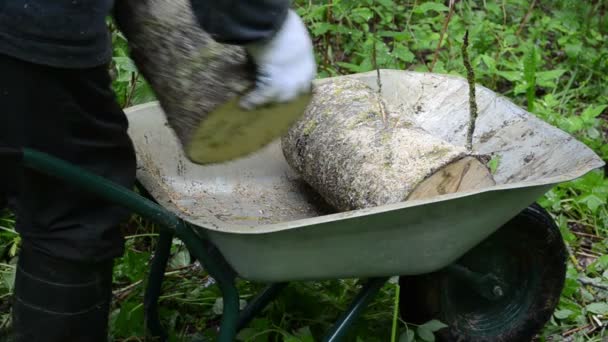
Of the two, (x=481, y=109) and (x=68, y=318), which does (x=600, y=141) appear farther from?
(x=68, y=318)

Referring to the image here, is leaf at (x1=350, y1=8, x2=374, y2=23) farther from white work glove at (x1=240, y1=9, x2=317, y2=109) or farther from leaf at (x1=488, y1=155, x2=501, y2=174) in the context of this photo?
white work glove at (x1=240, y1=9, x2=317, y2=109)

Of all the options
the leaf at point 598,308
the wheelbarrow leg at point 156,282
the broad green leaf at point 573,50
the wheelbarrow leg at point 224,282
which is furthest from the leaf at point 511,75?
the wheelbarrow leg at point 224,282

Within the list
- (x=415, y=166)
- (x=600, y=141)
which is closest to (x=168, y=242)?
(x=415, y=166)

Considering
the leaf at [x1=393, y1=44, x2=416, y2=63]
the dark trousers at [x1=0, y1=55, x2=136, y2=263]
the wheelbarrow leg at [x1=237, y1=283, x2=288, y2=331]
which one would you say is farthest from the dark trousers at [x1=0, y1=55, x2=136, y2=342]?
the leaf at [x1=393, y1=44, x2=416, y2=63]

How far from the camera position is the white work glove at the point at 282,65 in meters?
1.39

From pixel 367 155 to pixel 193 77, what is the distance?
58cm

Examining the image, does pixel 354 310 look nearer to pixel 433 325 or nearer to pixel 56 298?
pixel 433 325

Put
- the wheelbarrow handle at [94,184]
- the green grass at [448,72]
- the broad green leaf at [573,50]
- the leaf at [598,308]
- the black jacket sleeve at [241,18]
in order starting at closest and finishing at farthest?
the black jacket sleeve at [241,18]
the wheelbarrow handle at [94,184]
the green grass at [448,72]
the leaf at [598,308]
the broad green leaf at [573,50]

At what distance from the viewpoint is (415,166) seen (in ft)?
6.04

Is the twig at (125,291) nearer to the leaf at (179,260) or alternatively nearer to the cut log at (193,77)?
the leaf at (179,260)

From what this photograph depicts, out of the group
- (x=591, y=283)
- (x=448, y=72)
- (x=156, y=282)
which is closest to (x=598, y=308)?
(x=591, y=283)

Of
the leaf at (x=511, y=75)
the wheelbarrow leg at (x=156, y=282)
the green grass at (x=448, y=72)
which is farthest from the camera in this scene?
the leaf at (x=511, y=75)

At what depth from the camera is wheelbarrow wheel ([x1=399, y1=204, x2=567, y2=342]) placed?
207 centimetres

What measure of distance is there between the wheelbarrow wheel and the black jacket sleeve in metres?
0.87
